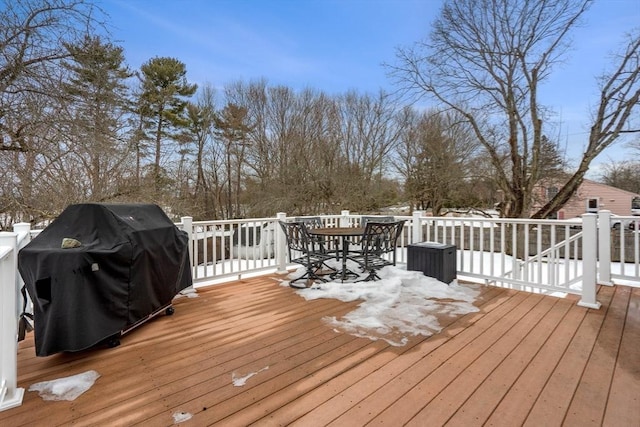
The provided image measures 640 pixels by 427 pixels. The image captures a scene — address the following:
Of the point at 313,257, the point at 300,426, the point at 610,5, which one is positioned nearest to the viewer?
the point at 300,426

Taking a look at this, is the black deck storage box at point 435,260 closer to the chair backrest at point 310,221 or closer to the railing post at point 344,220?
the chair backrest at point 310,221

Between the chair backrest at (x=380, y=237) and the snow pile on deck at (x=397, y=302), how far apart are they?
1.30ft

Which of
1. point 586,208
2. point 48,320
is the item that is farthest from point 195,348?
point 586,208

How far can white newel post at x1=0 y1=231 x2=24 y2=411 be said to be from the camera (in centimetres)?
175

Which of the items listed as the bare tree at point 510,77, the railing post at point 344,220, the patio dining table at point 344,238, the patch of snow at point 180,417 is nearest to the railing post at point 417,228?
the patio dining table at point 344,238

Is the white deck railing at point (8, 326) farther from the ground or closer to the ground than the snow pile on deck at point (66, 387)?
farther from the ground

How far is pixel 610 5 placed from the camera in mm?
8164

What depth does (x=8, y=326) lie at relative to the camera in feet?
5.85

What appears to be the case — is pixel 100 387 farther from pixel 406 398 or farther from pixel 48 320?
pixel 406 398

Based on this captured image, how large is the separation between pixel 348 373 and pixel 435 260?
2.53m

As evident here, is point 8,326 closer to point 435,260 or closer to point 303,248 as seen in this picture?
point 303,248

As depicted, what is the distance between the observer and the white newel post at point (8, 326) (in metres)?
1.75

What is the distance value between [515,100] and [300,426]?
475 inches

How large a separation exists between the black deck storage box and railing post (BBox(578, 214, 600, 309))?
4.44 ft
